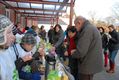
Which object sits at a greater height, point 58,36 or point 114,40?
point 58,36

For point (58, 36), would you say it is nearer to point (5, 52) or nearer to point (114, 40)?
point (114, 40)

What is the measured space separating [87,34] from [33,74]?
165cm

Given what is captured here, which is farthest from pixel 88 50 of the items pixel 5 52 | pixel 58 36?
pixel 58 36

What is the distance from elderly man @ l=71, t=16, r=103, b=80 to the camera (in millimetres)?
5215

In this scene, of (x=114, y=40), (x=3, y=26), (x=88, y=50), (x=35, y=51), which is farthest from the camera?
(x=114, y=40)

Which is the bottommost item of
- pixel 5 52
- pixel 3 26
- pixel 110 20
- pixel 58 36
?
pixel 58 36

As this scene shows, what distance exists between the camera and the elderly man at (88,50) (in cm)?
521

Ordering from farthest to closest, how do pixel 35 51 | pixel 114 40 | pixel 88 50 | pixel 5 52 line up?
pixel 114 40 → pixel 88 50 → pixel 35 51 → pixel 5 52

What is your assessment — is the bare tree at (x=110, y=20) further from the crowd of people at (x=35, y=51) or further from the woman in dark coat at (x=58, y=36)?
the crowd of people at (x=35, y=51)

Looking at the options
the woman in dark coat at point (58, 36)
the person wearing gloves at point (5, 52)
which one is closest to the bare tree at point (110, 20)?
the woman in dark coat at point (58, 36)

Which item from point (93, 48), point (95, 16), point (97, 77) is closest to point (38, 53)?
point (93, 48)

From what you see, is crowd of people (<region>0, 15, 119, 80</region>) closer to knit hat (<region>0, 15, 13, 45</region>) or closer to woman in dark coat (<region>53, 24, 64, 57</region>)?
knit hat (<region>0, 15, 13, 45</region>)

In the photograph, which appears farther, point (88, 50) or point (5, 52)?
point (88, 50)

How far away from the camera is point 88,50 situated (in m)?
5.32
